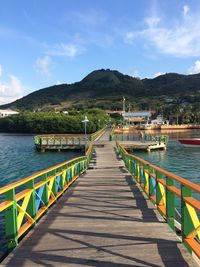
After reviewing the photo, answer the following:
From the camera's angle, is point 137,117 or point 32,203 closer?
point 32,203

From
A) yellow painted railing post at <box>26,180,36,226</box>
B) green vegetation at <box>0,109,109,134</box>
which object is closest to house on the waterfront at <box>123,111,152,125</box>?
green vegetation at <box>0,109,109,134</box>

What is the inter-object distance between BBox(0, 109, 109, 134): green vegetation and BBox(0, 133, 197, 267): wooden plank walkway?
3761 inches

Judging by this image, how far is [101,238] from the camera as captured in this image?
242 inches

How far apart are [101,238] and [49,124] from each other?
10928cm

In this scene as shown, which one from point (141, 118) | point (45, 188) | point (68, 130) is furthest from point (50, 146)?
point (141, 118)

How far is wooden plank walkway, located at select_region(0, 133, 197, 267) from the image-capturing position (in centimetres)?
503

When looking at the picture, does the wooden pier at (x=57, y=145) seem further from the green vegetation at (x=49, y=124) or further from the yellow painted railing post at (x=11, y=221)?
the green vegetation at (x=49, y=124)

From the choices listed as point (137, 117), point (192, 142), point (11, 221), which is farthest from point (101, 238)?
point (137, 117)

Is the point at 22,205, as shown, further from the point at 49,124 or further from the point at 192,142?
the point at 49,124

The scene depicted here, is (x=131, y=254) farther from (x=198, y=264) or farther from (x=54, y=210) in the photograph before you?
(x=54, y=210)

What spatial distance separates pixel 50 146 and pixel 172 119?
421ft

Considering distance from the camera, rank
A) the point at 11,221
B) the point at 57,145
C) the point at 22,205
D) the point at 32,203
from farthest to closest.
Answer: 1. the point at 57,145
2. the point at 32,203
3. the point at 22,205
4. the point at 11,221

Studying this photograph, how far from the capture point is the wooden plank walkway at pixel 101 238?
503cm

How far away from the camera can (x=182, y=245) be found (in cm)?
555
